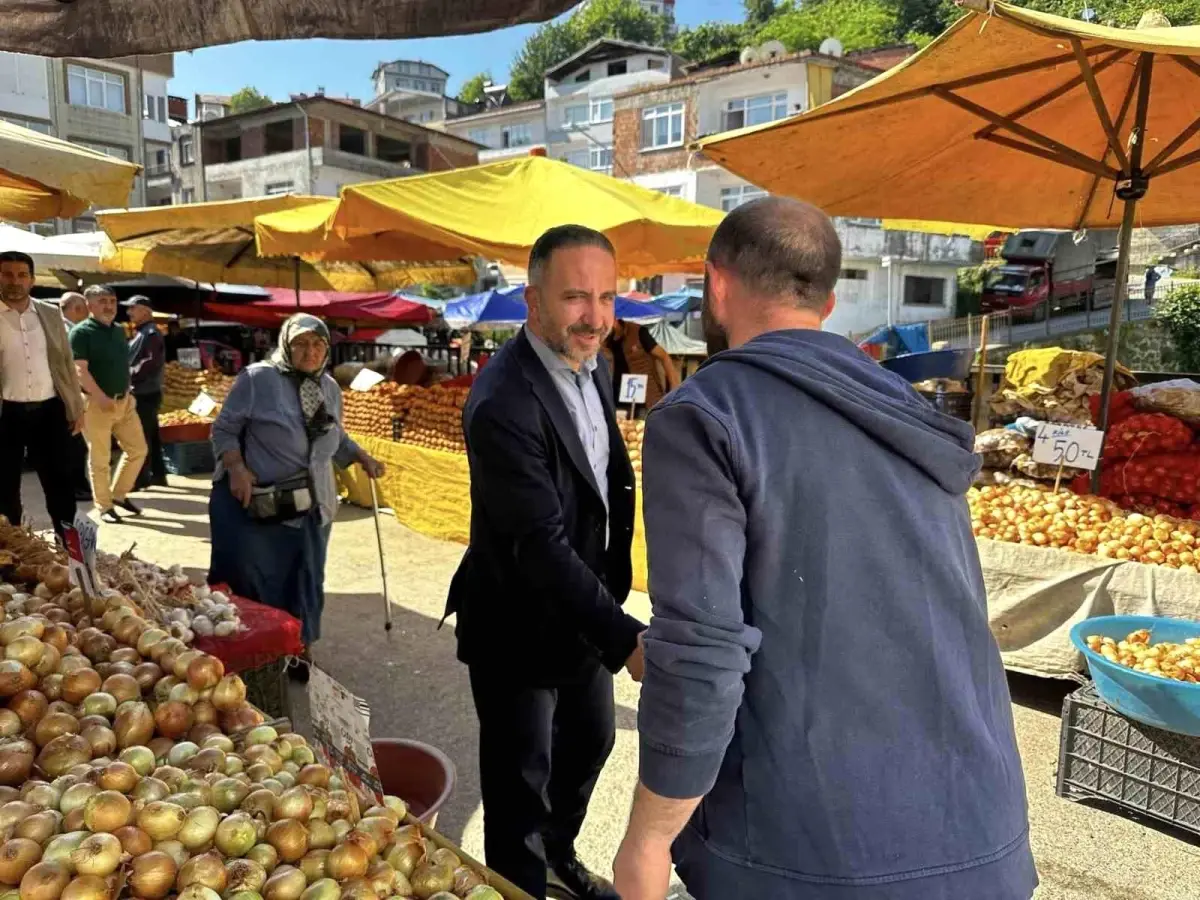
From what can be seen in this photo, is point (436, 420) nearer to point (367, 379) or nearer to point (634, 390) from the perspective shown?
point (367, 379)

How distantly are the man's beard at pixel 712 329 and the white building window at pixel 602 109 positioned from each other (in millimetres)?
42021

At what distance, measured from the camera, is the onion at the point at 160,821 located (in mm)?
1243

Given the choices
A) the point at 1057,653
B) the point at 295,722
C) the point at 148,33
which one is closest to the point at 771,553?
the point at 148,33

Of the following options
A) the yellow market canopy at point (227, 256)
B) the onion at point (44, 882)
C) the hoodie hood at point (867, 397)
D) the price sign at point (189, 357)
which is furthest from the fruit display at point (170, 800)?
the price sign at point (189, 357)

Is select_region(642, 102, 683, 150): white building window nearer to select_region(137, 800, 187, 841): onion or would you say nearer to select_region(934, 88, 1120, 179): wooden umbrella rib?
select_region(934, 88, 1120, 179): wooden umbrella rib

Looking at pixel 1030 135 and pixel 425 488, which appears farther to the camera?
pixel 425 488

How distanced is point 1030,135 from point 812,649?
3.85 m

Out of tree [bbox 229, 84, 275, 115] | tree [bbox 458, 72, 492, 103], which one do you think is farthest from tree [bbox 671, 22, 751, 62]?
tree [bbox 229, 84, 275, 115]

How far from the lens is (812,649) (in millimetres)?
1179

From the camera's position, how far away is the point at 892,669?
3.87ft

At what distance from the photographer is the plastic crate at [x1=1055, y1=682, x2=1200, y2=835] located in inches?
113

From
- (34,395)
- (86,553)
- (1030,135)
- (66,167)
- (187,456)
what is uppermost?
(1030,135)

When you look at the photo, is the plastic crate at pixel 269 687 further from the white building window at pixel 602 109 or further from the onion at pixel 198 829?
the white building window at pixel 602 109

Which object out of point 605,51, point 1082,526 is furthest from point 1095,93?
point 605,51
